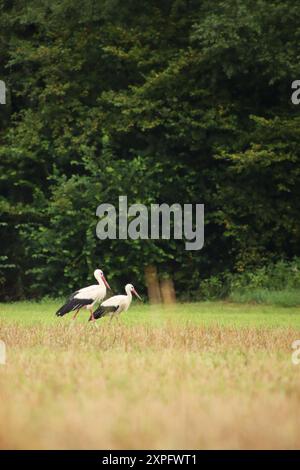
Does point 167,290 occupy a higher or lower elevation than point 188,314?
higher

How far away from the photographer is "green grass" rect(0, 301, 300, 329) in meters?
21.7

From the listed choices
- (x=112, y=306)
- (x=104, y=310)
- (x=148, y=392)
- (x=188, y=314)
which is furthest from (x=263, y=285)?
(x=148, y=392)

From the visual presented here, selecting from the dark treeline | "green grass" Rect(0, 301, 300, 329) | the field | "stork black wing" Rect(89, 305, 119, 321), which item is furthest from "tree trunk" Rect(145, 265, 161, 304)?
the field

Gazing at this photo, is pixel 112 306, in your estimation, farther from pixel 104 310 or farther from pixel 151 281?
pixel 151 281

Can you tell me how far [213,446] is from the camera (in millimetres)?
7242

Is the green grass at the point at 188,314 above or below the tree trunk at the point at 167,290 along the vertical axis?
below

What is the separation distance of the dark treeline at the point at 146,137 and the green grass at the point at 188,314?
2154mm

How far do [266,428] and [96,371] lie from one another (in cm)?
324

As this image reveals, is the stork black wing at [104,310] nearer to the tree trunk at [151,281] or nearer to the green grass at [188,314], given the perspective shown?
the green grass at [188,314]

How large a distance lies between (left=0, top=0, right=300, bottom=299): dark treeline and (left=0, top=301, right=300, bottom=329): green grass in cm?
215

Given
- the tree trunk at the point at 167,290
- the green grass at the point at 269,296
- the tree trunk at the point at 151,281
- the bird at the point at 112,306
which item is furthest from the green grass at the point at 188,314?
the tree trunk at the point at 167,290

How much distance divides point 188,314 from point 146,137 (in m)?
8.74

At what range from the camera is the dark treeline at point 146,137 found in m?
30.8

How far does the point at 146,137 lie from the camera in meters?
32.7
